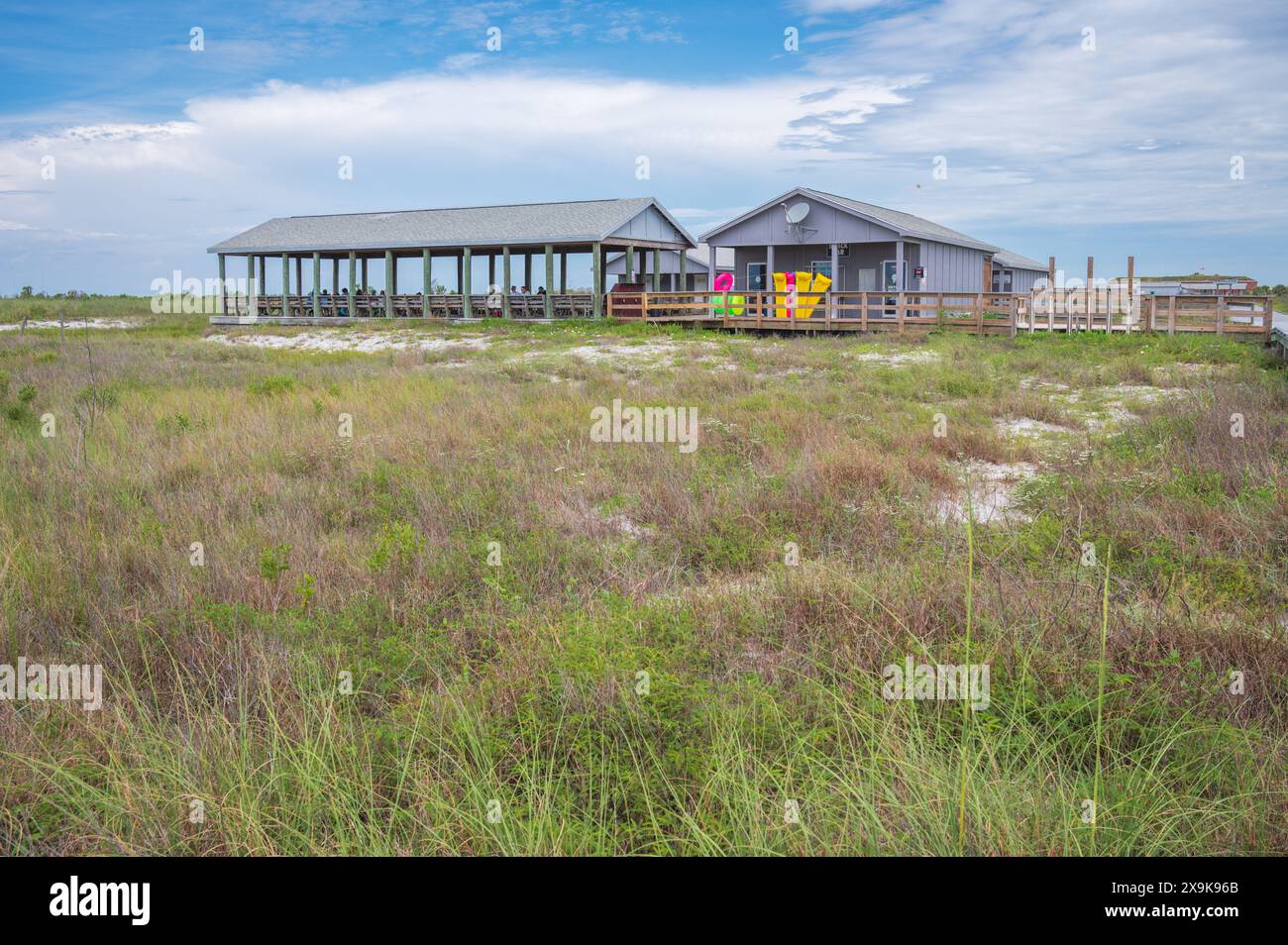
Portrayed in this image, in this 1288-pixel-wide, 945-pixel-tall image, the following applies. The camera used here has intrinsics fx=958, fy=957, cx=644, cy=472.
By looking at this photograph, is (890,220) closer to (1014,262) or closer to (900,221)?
(900,221)

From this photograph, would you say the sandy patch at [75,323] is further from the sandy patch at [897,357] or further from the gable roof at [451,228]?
the sandy patch at [897,357]

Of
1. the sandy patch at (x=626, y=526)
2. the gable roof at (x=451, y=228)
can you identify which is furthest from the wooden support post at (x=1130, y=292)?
the sandy patch at (x=626, y=526)

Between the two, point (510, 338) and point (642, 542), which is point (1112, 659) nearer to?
point (642, 542)

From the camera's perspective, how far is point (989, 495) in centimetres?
885

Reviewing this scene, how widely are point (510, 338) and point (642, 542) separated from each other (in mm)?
21356

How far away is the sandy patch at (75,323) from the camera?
35.5 meters

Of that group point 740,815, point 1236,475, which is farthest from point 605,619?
point 1236,475

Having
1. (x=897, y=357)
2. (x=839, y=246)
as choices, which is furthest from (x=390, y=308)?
(x=897, y=357)

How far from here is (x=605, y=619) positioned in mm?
5164

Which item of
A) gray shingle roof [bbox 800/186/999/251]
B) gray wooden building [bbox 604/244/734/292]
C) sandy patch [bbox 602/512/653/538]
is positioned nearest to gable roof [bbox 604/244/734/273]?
gray wooden building [bbox 604/244/734/292]

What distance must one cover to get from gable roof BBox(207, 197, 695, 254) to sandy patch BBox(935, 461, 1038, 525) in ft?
80.2

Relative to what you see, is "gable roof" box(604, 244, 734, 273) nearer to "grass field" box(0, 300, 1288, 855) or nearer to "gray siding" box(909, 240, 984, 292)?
"gray siding" box(909, 240, 984, 292)

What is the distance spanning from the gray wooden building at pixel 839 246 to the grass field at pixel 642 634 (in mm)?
22127

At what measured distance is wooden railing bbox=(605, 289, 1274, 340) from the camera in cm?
2555
